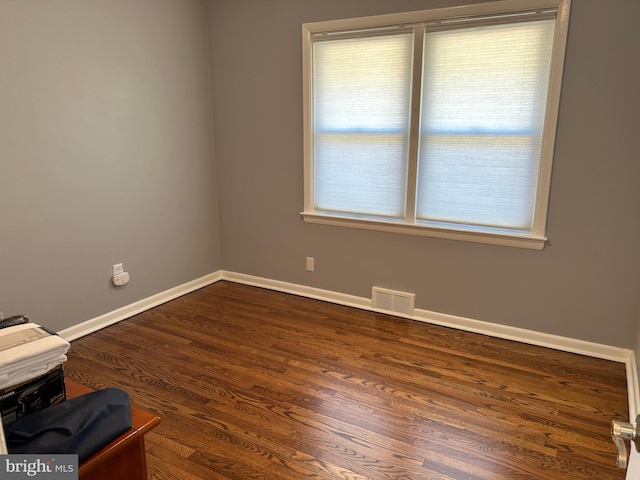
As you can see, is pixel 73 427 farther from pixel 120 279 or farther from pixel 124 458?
pixel 120 279

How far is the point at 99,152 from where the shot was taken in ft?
10.0

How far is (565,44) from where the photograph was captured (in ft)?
8.50

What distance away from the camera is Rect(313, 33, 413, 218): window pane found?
3.15m

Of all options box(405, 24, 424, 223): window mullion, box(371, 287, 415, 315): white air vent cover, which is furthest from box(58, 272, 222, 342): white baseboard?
box(405, 24, 424, 223): window mullion

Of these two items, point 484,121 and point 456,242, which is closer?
point 484,121

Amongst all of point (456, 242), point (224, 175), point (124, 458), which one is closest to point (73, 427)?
point (124, 458)

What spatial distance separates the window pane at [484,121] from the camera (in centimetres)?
274

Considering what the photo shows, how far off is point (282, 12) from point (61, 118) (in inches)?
69.5

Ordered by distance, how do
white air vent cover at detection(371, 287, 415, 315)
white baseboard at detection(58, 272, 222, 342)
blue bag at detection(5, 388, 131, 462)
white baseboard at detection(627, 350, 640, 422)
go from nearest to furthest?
blue bag at detection(5, 388, 131, 462)
white baseboard at detection(627, 350, 640, 422)
white baseboard at detection(58, 272, 222, 342)
white air vent cover at detection(371, 287, 415, 315)

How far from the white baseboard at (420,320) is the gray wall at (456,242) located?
5cm

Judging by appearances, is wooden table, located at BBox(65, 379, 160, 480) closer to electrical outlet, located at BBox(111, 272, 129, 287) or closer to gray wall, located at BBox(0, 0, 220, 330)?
gray wall, located at BBox(0, 0, 220, 330)

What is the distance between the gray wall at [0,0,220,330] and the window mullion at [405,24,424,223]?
1.81m

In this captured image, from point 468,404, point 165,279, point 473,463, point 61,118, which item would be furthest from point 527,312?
point 61,118

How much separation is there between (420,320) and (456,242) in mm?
660
